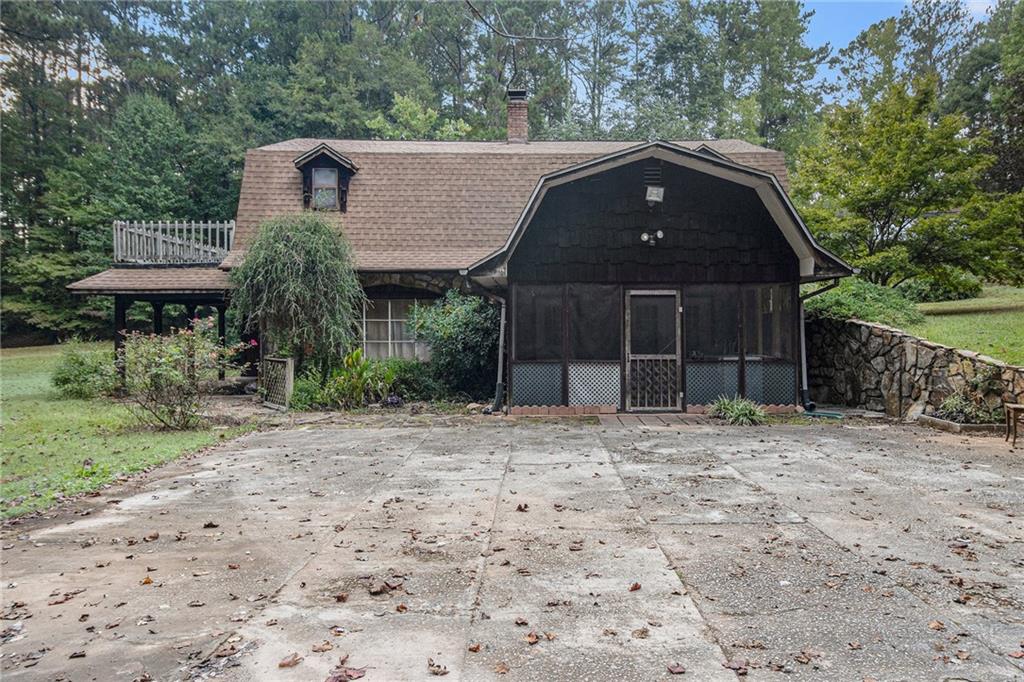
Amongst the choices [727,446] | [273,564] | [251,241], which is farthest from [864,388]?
[251,241]

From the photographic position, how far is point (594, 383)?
11195 mm

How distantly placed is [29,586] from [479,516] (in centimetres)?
281

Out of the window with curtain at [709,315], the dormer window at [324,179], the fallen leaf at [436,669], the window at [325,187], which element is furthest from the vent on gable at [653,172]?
the fallen leaf at [436,669]

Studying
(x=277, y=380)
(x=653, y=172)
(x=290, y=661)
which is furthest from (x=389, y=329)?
(x=290, y=661)

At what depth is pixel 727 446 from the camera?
26.3ft

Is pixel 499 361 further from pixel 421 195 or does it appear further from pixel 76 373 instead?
pixel 76 373

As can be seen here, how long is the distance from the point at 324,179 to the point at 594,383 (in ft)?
27.3

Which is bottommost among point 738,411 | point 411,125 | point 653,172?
point 738,411

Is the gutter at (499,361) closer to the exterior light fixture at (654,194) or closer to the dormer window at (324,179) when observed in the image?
the exterior light fixture at (654,194)

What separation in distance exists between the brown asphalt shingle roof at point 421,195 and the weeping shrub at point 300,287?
0.98 metres

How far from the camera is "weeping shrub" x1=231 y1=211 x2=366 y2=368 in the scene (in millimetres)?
11992

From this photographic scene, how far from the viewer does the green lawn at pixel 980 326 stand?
392 inches

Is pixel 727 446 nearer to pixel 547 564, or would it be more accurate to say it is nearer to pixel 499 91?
pixel 547 564

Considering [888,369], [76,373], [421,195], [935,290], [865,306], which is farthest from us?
[935,290]
